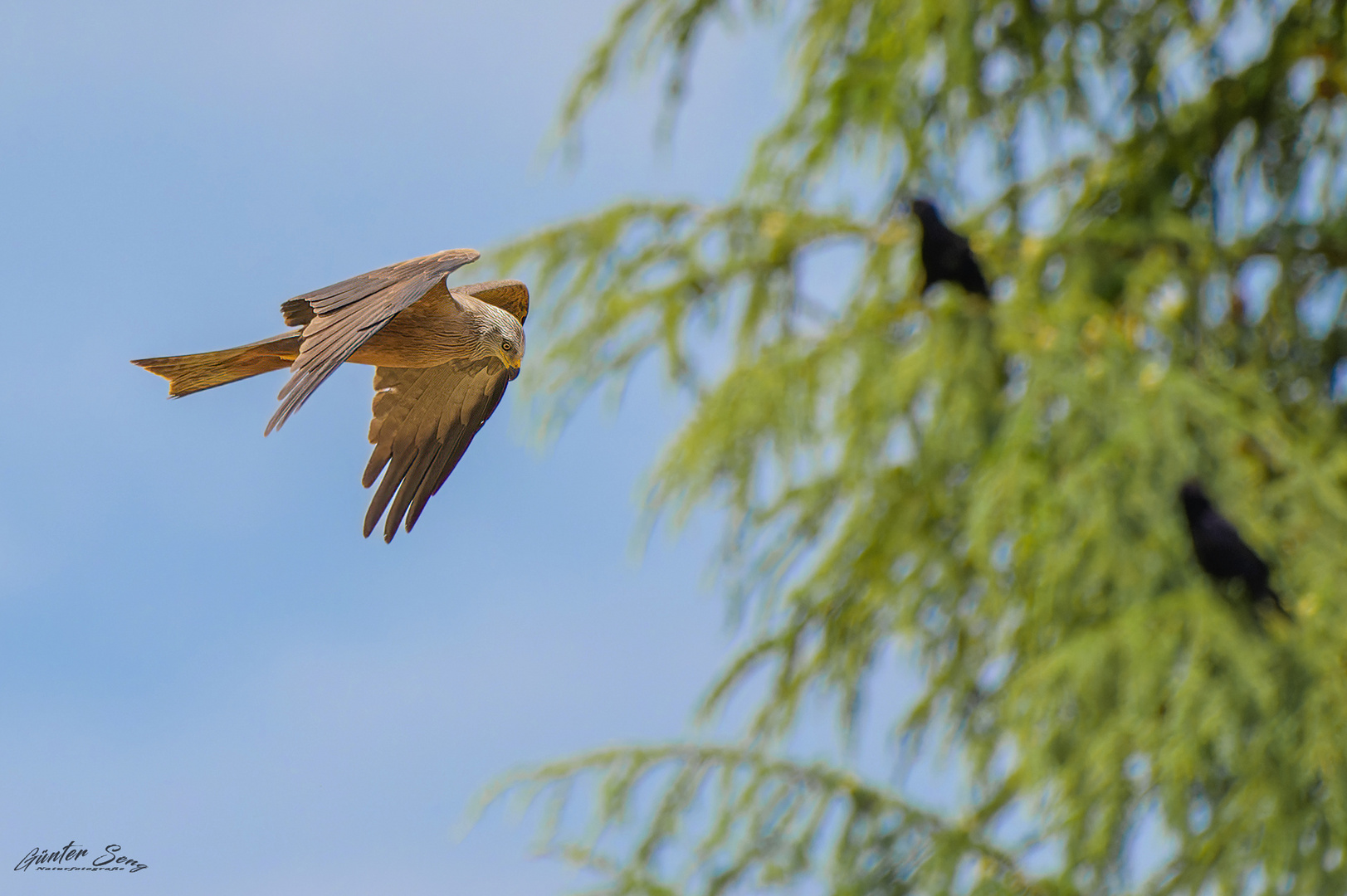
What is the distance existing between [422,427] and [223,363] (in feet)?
0.85

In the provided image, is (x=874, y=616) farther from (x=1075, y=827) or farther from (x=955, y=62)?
(x=955, y=62)

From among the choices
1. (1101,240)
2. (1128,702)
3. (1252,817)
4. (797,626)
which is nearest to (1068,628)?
(1128,702)

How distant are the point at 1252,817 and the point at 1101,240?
148cm

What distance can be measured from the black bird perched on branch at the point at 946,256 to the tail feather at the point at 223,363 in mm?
2055

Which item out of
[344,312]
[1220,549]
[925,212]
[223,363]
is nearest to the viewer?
[344,312]

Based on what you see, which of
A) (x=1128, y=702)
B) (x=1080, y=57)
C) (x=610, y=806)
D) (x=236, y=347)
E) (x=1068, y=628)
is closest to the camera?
(x=236, y=347)

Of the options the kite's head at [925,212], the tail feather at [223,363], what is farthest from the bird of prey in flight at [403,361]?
the kite's head at [925,212]

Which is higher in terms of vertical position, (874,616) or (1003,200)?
(1003,200)

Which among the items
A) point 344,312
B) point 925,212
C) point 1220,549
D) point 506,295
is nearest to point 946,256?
point 925,212

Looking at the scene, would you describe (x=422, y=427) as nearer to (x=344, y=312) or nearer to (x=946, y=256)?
(x=344, y=312)

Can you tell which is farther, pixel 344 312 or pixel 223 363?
pixel 223 363

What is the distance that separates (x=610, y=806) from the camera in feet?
10.6

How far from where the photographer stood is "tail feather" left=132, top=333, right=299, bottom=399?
1114mm

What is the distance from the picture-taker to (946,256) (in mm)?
3098
